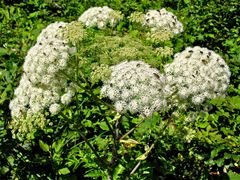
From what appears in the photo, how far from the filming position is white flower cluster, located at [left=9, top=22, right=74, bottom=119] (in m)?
3.08

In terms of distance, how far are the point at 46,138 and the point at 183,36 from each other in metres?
3.36

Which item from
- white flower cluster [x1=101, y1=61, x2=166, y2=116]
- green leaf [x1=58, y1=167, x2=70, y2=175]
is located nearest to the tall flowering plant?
white flower cluster [x1=101, y1=61, x2=166, y2=116]

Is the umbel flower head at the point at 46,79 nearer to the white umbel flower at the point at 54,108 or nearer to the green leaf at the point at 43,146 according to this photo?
the white umbel flower at the point at 54,108

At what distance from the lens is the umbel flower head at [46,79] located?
308cm

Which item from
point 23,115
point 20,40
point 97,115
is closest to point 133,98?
point 23,115

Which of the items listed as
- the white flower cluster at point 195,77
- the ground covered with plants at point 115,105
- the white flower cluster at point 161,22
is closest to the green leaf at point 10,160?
the ground covered with plants at point 115,105

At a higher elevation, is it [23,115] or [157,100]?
[157,100]

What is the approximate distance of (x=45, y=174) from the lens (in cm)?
409

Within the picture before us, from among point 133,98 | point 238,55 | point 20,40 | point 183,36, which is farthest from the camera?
point 183,36

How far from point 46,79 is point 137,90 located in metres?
0.59

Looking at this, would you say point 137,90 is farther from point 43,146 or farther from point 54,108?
point 43,146

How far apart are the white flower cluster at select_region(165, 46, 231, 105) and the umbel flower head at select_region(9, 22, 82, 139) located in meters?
0.69

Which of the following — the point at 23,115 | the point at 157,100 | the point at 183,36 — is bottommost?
the point at 183,36

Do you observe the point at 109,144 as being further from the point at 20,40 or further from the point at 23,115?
the point at 20,40
